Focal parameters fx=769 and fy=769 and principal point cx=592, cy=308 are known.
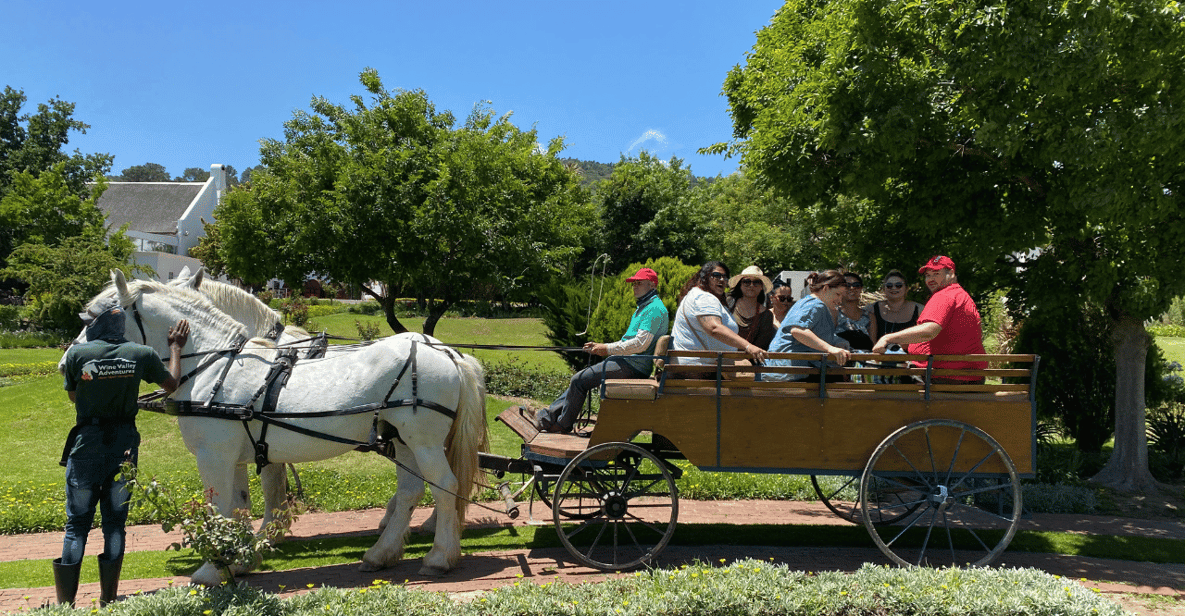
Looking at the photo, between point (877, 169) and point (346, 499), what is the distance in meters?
6.69

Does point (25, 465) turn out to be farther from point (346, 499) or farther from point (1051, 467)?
point (1051, 467)

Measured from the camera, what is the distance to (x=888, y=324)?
274 inches

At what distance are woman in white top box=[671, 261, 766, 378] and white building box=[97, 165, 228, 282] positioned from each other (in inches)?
1866

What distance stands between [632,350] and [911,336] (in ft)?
6.92

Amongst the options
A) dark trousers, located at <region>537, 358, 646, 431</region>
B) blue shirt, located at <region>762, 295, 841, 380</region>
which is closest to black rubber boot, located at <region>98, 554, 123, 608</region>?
dark trousers, located at <region>537, 358, 646, 431</region>

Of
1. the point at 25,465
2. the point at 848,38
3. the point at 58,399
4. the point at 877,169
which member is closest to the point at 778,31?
the point at 848,38

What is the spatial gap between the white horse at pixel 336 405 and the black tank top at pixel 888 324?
12.2 ft

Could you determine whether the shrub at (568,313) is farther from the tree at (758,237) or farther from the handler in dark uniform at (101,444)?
the tree at (758,237)

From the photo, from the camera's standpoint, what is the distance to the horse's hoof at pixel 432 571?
Answer: 5.86m

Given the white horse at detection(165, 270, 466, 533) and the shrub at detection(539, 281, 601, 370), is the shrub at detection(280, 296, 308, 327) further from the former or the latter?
the white horse at detection(165, 270, 466, 533)

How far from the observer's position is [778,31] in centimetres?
1068

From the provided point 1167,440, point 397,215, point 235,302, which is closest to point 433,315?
point 397,215

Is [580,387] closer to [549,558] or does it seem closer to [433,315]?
[549,558]

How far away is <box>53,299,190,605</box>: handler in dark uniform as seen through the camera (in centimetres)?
505
